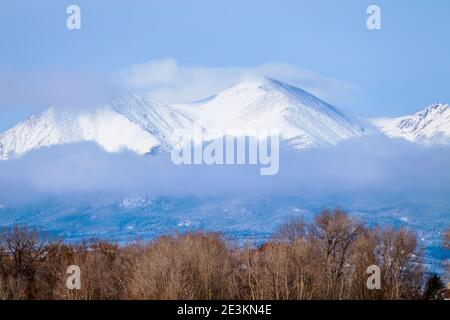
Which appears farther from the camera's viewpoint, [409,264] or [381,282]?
[409,264]

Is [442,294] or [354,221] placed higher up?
[354,221]

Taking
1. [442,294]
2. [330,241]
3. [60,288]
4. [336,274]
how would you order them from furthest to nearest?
[330,241] < [442,294] < [336,274] < [60,288]
